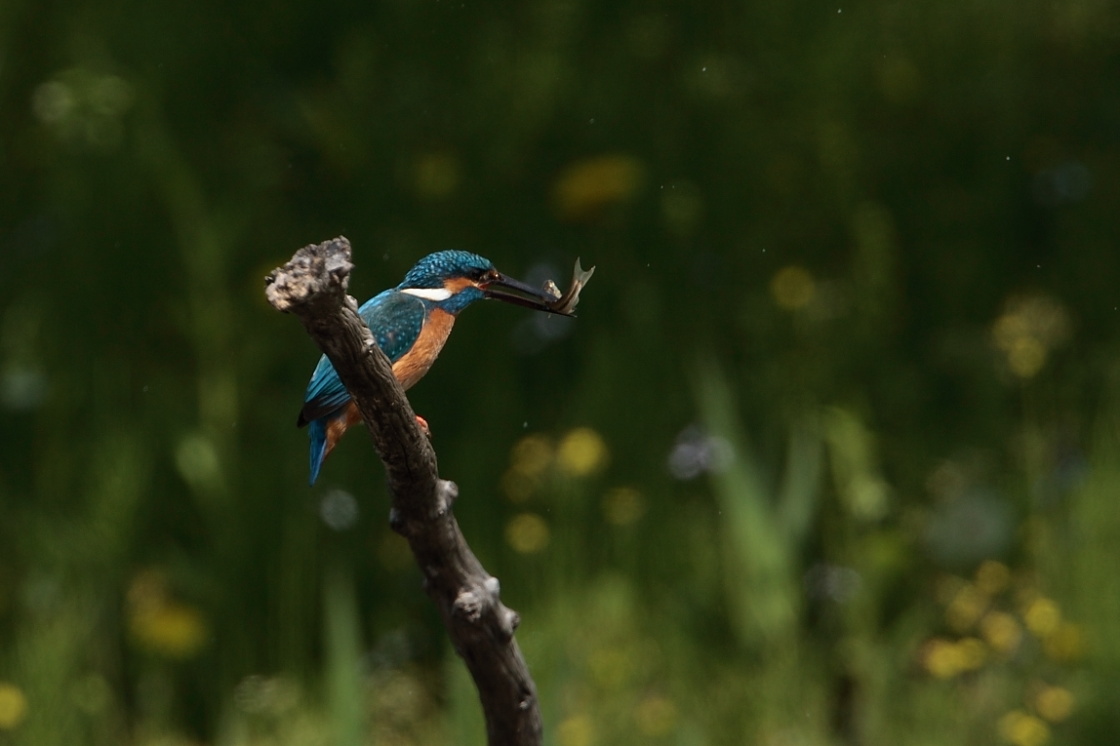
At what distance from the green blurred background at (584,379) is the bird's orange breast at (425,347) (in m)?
0.76

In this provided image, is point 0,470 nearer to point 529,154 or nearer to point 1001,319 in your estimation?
point 529,154

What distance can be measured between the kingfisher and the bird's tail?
28 millimetres

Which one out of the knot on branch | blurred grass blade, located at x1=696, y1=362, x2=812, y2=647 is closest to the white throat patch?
the knot on branch

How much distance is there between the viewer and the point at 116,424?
3.10m

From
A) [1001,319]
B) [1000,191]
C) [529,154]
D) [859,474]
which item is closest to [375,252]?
[529,154]

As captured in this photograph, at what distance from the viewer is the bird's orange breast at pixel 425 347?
146cm

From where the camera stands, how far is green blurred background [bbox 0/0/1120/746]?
2807 mm

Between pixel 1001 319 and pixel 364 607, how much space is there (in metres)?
1.55

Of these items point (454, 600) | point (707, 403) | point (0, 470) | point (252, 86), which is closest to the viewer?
point (454, 600)

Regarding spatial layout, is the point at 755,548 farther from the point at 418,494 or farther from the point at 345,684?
the point at 418,494

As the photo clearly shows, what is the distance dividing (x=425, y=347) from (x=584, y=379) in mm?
1666

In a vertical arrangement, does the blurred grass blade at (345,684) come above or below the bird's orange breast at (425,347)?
above

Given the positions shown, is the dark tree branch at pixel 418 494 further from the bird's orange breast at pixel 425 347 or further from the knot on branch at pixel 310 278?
the bird's orange breast at pixel 425 347

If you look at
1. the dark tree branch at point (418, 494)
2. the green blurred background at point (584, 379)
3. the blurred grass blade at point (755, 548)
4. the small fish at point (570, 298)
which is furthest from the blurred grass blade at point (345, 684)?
the small fish at point (570, 298)
